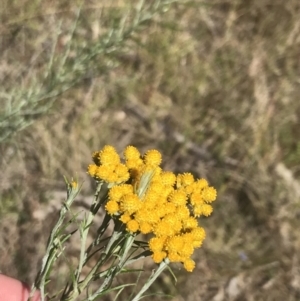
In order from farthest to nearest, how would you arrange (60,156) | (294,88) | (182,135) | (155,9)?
(294,88), (182,135), (60,156), (155,9)

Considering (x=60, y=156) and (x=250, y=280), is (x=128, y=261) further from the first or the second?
(x=250, y=280)

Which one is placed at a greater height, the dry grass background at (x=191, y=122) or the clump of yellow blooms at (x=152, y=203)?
the clump of yellow blooms at (x=152, y=203)

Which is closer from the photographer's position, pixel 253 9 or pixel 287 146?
pixel 287 146

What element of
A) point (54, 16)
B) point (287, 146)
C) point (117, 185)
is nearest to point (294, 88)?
point (287, 146)

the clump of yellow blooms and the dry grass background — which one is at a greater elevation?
the clump of yellow blooms

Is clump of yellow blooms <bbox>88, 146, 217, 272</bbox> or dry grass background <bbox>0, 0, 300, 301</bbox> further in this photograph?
dry grass background <bbox>0, 0, 300, 301</bbox>
